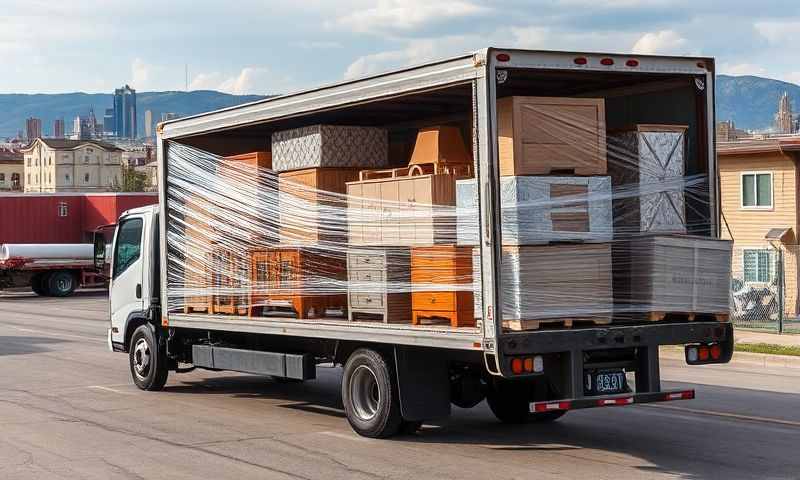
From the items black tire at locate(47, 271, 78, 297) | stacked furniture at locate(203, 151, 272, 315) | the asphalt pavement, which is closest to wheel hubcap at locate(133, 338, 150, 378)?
the asphalt pavement

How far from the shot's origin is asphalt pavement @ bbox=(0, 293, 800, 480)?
9797 millimetres

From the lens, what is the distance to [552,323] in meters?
10.0

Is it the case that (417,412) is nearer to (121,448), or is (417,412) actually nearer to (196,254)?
(121,448)

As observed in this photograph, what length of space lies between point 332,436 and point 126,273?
5.48 meters

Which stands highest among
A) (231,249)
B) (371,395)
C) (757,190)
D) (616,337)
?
(757,190)

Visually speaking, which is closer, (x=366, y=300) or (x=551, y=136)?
(x=551, y=136)

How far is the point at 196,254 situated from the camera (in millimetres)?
14141

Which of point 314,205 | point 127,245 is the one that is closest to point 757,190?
point 127,245

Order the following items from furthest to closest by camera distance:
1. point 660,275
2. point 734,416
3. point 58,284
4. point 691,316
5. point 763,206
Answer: point 58,284 < point 763,206 < point 734,416 < point 691,316 < point 660,275

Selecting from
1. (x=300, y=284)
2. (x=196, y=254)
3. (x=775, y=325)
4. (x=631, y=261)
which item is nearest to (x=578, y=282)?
(x=631, y=261)

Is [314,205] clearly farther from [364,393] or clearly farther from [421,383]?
[421,383]

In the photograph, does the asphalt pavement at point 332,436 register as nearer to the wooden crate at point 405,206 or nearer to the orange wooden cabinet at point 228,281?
the orange wooden cabinet at point 228,281

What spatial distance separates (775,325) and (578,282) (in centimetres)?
1797

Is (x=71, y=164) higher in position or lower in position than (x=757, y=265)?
Answer: higher
